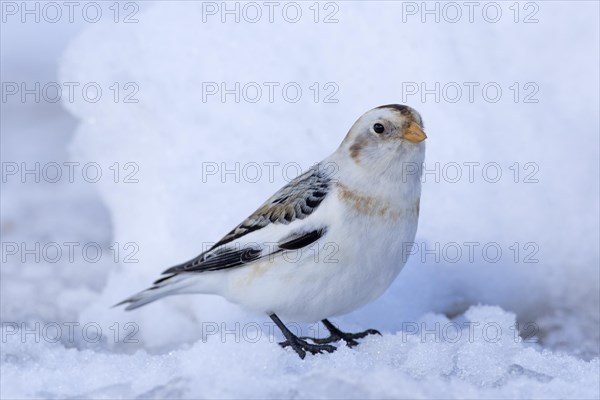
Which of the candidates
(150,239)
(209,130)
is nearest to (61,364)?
(150,239)

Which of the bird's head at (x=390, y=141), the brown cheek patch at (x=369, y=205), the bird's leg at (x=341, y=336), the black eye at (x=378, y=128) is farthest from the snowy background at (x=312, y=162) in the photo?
the black eye at (x=378, y=128)

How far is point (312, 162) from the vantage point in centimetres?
530

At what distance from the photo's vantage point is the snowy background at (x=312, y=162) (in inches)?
187

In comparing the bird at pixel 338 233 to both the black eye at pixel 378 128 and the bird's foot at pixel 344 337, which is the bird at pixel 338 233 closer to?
the black eye at pixel 378 128

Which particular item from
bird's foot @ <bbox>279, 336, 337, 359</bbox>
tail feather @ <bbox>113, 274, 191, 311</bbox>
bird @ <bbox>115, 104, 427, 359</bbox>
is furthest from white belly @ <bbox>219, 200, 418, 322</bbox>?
tail feather @ <bbox>113, 274, 191, 311</bbox>

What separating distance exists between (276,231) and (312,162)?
4.82 ft

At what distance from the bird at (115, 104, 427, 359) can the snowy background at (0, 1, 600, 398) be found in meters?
0.26

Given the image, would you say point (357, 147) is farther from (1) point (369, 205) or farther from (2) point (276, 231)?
(2) point (276, 231)

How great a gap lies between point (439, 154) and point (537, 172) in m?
0.55

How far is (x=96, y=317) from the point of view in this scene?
499cm

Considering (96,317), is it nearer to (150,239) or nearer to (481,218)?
(150,239)

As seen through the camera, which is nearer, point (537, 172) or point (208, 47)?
point (537, 172)

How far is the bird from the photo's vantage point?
3744mm

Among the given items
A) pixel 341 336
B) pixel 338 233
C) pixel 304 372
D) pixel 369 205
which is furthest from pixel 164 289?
pixel 304 372
